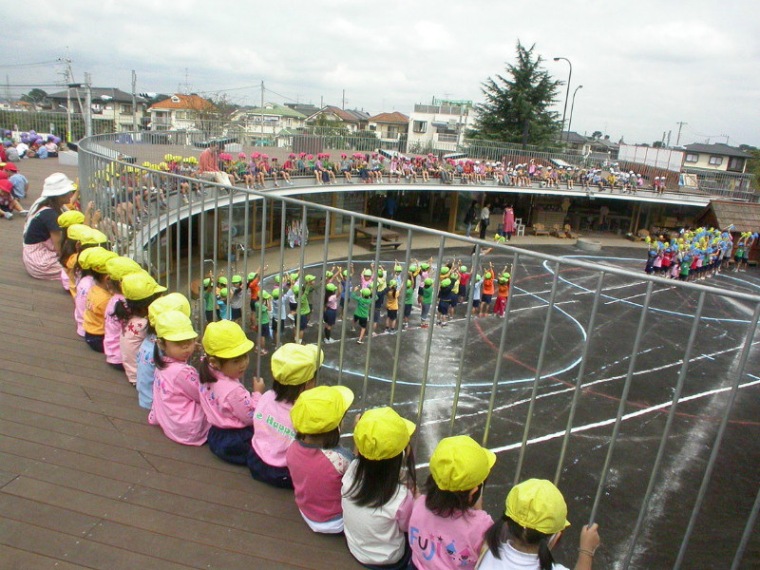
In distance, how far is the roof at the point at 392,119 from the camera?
2717 inches

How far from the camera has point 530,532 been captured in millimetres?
2324

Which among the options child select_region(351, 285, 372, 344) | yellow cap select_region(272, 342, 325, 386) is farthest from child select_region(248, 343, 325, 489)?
child select_region(351, 285, 372, 344)

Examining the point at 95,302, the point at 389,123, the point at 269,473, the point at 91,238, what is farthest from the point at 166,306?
the point at 389,123

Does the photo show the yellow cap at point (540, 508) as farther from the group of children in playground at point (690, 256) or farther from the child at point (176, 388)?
the group of children in playground at point (690, 256)

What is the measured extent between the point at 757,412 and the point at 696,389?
121 cm

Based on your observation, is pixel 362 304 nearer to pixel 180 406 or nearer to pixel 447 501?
pixel 180 406

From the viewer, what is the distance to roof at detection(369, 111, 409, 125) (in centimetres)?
6900

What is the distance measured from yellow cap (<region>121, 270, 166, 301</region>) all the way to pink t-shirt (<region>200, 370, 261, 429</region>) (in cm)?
117

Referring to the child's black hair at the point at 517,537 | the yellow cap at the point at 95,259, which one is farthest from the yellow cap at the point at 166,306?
the child's black hair at the point at 517,537

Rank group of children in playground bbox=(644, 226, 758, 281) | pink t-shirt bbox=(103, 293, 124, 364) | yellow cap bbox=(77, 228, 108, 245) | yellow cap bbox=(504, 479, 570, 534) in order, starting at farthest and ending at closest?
group of children in playground bbox=(644, 226, 758, 281), yellow cap bbox=(77, 228, 108, 245), pink t-shirt bbox=(103, 293, 124, 364), yellow cap bbox=(504, 479, 570, 534)

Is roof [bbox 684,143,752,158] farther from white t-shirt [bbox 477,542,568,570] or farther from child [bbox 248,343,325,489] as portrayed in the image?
white t-shirt [bbox 477,542,568,570]

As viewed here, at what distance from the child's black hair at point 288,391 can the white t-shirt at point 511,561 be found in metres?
1.40

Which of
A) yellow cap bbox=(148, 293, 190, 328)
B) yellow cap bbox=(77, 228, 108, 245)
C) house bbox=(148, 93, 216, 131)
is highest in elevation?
house bbox=(148, 93, 216, 131)

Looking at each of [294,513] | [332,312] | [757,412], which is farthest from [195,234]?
[757,412]
